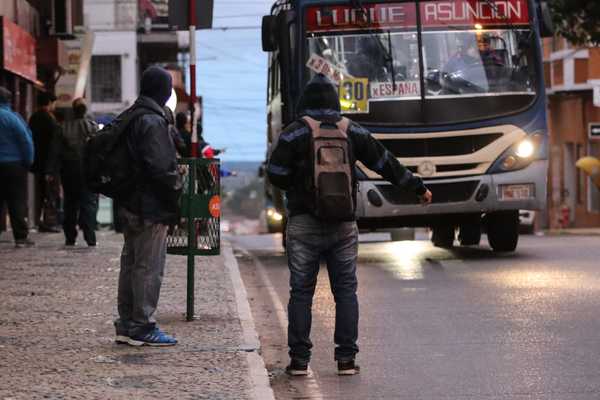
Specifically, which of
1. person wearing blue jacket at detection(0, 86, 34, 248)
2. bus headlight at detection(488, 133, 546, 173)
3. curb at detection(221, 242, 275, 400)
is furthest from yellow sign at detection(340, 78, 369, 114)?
curb at detection(221, 242, 275, 400)

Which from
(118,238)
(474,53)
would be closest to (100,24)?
(118,238)

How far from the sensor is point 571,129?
51656mm

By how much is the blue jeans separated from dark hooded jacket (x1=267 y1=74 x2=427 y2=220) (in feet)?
0.45

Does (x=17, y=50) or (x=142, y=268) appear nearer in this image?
(x=142, y=268)

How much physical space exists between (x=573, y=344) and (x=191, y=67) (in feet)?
16.3

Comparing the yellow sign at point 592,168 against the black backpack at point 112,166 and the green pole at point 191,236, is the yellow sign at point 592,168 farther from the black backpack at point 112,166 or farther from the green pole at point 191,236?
the black backpack at point 112,166

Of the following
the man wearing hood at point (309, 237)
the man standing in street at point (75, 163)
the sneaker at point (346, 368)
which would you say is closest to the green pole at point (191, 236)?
the man wearing hood at point (309, 237)

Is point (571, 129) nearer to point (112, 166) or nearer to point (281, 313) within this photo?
point (281, 313)

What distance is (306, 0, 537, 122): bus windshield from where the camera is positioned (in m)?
18.2

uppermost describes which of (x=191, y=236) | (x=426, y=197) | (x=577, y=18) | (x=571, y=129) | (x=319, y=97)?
(x=577, y=18)

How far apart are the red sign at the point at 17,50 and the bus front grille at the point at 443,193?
946 centimetres

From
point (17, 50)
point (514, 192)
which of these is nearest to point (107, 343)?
point (514, 192)

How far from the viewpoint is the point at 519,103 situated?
60.2 feet

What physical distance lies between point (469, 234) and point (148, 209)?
39.1ft
